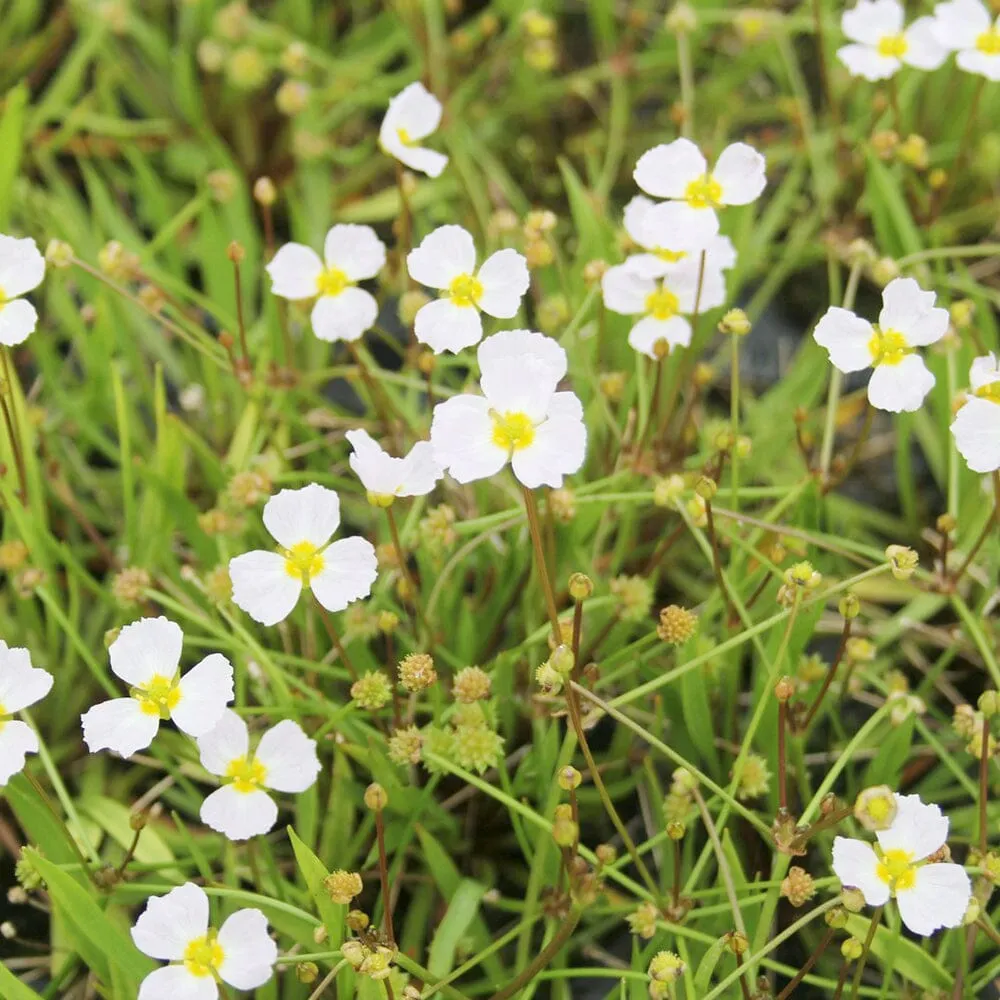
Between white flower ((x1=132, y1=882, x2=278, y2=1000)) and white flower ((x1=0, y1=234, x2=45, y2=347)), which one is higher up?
white flower ((x1=0, y1=234, x2=45, y2=347))

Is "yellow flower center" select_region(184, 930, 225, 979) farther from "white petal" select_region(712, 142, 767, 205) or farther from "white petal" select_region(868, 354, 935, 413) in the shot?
"white petal" select_region(712, 142, 767, 205)

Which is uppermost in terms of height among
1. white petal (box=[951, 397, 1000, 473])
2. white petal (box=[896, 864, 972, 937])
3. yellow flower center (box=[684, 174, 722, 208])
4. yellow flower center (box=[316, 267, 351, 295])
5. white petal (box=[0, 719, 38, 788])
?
yellow flower center (box=[684, 174, 722, 208])

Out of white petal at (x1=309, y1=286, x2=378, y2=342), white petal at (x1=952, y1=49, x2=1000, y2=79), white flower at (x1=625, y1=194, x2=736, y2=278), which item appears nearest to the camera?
white flower at (x1=625, y1=194, x2=736, y2=278)

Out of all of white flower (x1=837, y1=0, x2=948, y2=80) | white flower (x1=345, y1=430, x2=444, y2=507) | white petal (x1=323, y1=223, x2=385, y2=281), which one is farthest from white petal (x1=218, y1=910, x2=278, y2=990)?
white flower (x1=837, y1=0, x2=948, y2=80)

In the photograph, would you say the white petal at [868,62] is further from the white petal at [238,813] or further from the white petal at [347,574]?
the white petal at [238,813]

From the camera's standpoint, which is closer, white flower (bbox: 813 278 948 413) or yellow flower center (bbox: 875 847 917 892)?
yellow flower center (bbox: 875 847 917 892)

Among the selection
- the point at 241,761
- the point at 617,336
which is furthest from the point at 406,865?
the point at 617,336
